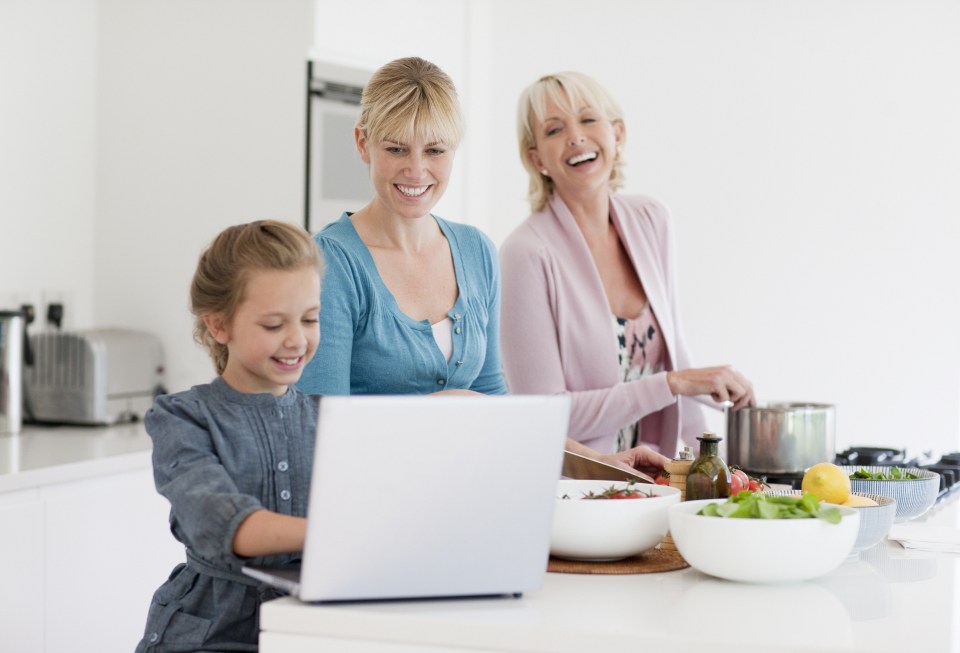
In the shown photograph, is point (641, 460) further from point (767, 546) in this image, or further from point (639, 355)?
point (767, 546)

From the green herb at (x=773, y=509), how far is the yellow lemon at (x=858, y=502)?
0.49 ft

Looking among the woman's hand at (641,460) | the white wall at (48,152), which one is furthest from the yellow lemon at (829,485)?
the white wall at (48,152)

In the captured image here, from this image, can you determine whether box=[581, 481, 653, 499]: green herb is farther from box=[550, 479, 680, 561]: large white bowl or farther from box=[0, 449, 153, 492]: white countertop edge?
box=[0, 449, 153, 492]: white countertop edge

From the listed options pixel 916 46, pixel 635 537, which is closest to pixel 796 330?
pixel 916 46

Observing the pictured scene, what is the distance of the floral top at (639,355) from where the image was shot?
2415 millimetres

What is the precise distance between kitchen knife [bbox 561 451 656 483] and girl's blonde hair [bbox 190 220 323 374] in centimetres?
47

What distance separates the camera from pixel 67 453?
2732mm

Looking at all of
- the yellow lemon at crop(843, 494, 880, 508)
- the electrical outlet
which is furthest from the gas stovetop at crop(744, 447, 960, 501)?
the electrical outlet

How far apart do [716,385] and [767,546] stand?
0.96 metres

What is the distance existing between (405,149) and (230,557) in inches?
29.4

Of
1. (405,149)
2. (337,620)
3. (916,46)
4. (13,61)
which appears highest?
(916,46)

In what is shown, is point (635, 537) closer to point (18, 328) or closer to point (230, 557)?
point (230, 557)

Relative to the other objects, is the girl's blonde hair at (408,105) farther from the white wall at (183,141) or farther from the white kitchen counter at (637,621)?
the white wall at (183,141)

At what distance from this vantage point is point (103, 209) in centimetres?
358
